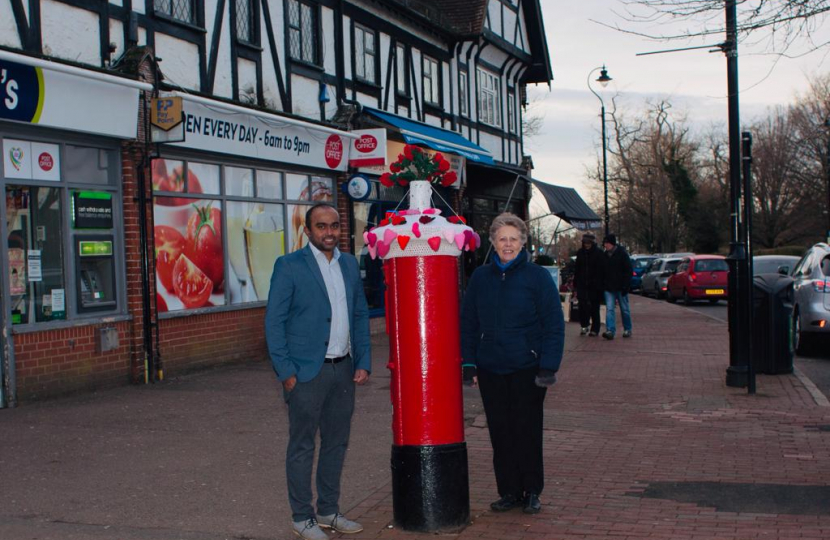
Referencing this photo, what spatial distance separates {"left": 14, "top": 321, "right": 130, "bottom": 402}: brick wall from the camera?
10320 millimetres

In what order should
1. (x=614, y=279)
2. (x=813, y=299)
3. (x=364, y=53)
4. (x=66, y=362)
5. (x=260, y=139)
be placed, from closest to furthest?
1. (x=66, y=362)
2. (x=260, y=139)
3. (x=813, y=299)
4. (x=614, y=279)
5. (x=364, y=53)

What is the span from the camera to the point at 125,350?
11820 mm

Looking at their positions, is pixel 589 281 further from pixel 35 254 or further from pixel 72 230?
pixel 35 254

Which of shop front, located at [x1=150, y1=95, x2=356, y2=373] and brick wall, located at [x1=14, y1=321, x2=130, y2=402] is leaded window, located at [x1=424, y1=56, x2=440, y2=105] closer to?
shop front, located at [x1=150, y1=95, x2=356, y2=373]

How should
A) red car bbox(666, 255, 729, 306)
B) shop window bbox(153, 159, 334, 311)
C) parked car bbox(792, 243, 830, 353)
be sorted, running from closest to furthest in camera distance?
1. shop window bbox(153, 159, 334, 311)
2. parked car bbox(792, 243, 830, 353)
3. red car bbox(666, 255, 729, 306)

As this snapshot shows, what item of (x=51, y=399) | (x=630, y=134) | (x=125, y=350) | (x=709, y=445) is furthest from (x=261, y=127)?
(x=630, y=134)

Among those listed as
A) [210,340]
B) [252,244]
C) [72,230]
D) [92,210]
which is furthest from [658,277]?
[72,230]

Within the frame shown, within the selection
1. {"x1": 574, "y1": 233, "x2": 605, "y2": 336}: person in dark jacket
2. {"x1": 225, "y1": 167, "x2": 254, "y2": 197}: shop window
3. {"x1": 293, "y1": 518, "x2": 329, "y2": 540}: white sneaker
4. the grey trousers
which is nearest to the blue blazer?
the grey trousers

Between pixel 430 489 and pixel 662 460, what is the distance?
8.45 ft

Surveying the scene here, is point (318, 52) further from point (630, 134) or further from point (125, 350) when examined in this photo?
point (630, 134)

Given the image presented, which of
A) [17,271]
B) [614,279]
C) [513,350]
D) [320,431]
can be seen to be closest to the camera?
[320,431]

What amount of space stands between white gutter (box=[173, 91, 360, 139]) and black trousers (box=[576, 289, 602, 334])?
198 inches

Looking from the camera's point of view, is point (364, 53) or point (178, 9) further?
point (364, 53)

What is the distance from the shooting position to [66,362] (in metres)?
10.9
